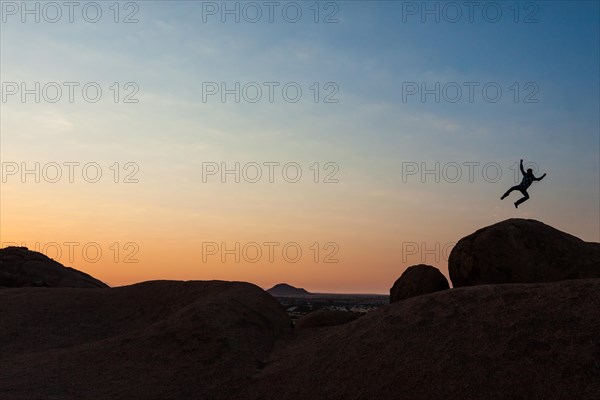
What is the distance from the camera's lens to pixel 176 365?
17484 millimetres

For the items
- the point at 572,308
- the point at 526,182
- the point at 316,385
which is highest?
the point at 526,182

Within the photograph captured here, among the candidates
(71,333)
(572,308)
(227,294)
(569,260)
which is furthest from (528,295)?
(71,333)

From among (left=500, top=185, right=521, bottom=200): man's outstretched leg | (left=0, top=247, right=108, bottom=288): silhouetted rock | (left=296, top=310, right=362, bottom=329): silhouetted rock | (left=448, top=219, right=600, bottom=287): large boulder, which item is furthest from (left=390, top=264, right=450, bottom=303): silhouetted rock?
(left=0, top=247, right=108, bottom=288): silhouetted rock

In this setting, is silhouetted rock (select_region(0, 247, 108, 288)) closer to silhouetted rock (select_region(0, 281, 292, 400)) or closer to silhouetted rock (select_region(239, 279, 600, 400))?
silhouetted rock (select_region(0, 281, 292, 400))

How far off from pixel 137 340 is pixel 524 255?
505 inches

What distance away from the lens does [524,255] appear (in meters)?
20.0

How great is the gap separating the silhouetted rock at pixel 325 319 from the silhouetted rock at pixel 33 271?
20.7m

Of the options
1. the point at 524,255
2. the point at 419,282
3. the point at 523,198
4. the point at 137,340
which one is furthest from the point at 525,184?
the point at 137,340

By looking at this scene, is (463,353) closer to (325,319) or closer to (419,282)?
(419,282)

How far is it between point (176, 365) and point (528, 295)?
386 inches

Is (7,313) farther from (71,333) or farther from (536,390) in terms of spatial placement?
(536,390)

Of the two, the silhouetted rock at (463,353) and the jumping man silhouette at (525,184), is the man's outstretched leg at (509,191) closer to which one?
the jumping man silhouette at (525,184)

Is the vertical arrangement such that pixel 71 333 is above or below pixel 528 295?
below

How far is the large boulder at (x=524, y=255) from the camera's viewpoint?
1973 cm
